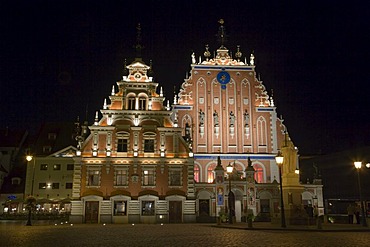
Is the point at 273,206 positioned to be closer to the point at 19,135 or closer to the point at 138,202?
the point at 138,202

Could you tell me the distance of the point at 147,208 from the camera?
132ft

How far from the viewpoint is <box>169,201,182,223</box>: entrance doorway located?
40.2 m

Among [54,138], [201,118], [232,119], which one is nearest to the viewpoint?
[201,118]

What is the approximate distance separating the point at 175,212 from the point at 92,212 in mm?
8198

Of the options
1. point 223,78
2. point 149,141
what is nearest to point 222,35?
point 223,78

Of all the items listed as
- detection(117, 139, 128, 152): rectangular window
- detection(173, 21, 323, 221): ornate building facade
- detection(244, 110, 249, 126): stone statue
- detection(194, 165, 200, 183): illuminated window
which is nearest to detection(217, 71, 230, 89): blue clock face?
detection(173, 21, 323, 221): ornate building facade

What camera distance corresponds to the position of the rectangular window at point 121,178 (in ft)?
133

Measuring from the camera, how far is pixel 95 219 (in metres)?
39.4

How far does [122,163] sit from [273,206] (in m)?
17.4

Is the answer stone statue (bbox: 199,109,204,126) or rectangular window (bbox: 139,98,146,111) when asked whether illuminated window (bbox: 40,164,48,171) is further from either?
stone statue (bbox: 199,109,204,126)

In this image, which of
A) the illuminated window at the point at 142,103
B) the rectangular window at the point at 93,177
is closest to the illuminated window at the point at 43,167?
the rectangular window at the point at 93,177

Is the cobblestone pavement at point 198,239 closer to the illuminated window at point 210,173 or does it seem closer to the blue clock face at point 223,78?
the illuminated window at point 210,173

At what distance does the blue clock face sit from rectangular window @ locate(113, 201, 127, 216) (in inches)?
828

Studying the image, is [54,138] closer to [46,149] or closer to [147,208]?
[46,149]
